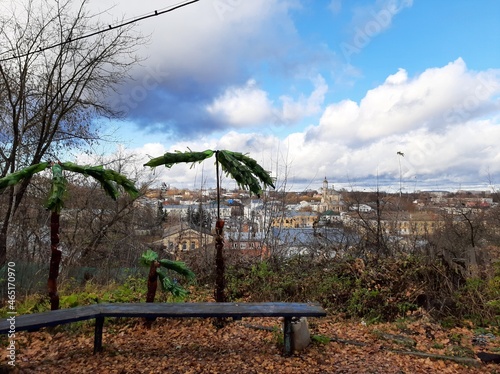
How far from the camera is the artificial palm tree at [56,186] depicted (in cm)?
376

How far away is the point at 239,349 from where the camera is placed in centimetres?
392

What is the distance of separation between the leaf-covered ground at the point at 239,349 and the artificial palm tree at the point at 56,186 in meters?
0.64

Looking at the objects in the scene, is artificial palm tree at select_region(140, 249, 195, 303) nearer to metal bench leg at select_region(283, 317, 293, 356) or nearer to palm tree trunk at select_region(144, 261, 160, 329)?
palm tree trunk at select_region(144, 261, 160, 329)

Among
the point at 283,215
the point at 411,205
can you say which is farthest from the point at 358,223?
the point at 411,205

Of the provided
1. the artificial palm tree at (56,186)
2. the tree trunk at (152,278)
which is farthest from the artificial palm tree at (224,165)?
the tree trunk at (152,278)

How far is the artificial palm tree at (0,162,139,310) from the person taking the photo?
148 inches

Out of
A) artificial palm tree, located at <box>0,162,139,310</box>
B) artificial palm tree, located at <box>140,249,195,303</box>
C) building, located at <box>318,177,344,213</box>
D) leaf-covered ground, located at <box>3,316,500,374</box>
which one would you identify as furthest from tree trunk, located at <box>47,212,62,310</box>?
building, located at <box>318,177,344,213</box>

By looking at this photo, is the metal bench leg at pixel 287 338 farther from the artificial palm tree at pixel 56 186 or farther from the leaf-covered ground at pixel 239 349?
the artificial palm tree at pixel 56 186

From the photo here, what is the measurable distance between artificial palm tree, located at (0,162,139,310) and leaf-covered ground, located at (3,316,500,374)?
2.08 ft

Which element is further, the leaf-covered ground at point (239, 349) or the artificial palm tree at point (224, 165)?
the artificial palm tree at point (224, 165)

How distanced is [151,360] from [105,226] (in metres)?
8.23

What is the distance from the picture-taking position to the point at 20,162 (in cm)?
881

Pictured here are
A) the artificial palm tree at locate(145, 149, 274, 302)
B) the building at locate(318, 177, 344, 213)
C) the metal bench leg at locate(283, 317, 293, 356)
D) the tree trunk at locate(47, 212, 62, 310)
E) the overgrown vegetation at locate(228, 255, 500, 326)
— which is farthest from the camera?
the building at locate(318, 177, 344, 213)

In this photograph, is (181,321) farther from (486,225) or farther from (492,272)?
(486,225)
